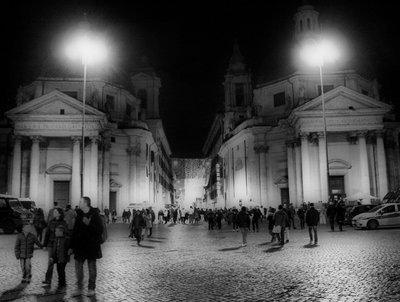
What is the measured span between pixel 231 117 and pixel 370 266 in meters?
59.7

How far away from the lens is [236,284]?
982cm

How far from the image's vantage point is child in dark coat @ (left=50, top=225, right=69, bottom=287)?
33.1 ft

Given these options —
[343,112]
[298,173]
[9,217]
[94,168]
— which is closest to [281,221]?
[9,217]

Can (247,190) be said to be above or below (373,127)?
below

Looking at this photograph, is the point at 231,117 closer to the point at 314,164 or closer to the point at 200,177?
the point at 314,164

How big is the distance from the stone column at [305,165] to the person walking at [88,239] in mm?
38097

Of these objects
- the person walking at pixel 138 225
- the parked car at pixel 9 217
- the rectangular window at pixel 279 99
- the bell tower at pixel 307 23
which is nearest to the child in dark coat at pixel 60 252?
the person walking at pixel 138 225

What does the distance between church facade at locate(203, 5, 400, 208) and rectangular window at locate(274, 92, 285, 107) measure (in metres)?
0.12

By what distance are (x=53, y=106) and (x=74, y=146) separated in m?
Answer: 4.40

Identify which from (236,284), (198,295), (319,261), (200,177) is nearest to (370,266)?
(319,261)

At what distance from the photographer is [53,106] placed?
147 feet

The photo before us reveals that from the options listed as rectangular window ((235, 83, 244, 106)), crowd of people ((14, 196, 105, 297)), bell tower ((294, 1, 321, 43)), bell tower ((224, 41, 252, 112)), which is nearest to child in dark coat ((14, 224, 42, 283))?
crowd of people ((14, 196, 105, 297))

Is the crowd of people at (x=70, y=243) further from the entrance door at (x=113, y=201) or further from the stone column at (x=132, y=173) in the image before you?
the stone column at (x=132, y=173)

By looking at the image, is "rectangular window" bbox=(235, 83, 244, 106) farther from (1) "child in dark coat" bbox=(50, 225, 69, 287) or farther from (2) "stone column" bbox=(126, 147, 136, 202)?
(1) "child in dark coat" bbox=(50, 225, 69, 287)
